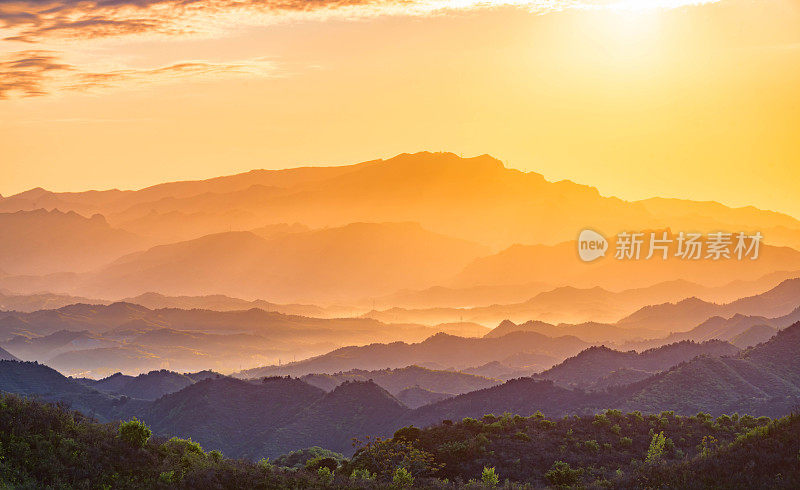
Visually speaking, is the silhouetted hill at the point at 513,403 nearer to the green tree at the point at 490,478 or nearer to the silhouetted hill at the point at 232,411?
the silhouetted hill at the point at 232,411

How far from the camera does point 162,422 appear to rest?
145 m

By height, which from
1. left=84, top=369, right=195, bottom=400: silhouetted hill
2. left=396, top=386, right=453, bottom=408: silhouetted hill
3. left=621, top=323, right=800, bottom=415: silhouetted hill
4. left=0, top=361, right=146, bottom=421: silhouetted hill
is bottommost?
left=84, top=369, right=195, bottom=400: silhouetted hill

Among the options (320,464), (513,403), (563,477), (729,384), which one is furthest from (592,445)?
(513,403)

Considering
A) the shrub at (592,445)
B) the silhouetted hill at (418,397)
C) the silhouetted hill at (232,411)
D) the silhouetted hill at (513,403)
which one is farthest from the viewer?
the silhouetted hill at (418,397)

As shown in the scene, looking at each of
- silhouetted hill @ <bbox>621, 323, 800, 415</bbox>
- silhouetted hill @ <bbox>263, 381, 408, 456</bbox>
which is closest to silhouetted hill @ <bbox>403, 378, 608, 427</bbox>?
silhouetted hill @ <bbox>263, 381, 408, 456</bbox>

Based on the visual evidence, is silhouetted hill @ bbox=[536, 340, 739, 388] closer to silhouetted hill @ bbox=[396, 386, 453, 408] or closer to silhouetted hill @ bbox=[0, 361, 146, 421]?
silhouetted hill @ bbox=[396, 386, 453, 408]

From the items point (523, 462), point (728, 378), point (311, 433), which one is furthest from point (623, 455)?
point (311, 433)

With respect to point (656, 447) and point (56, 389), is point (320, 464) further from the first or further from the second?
point (56, 389)

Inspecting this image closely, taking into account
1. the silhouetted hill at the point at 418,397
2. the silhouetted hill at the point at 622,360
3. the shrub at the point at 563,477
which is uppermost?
the shrub at the point at 563,477

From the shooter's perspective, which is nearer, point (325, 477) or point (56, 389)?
point (325, 477)

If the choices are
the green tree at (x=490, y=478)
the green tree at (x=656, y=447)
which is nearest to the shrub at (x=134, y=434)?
the green tree at (x=490, y=478)

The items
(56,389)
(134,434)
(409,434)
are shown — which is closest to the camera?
(134,434)

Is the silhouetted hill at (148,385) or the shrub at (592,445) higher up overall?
the shrub at (592,445)

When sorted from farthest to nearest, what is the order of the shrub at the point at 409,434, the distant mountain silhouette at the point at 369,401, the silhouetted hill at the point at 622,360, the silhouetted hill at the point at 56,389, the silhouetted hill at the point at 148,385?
the silhouetted hill at the point at 148,385
the silhouetted hill at the point at 622,360
the silhouetted hill at the point at 56,389
the distant mountain silhouette at the point at 369,401
the shrub at the point at 409,434
